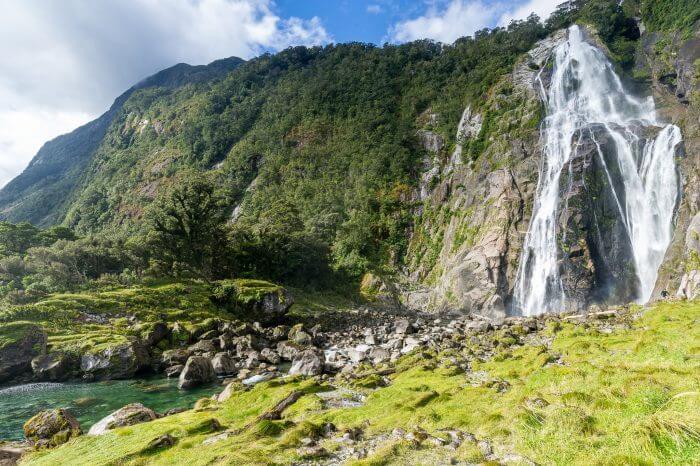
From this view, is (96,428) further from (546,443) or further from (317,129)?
(317,129)

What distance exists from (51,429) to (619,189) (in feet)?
194

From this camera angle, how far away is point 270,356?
29531mm

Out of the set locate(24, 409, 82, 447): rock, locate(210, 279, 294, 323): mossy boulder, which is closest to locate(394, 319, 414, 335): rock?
locate(210, 279, 294, 323): mossy boulder

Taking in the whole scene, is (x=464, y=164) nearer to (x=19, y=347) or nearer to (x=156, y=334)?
(x=156, y=334)

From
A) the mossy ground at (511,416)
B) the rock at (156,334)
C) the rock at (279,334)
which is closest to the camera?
the mossy ground at (511,416)

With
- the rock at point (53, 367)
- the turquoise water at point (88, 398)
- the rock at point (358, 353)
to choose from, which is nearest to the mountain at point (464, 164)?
the rock at point (358, 353)

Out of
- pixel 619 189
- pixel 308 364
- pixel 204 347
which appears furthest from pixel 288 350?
pixel 619 189

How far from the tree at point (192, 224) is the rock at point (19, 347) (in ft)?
77.4

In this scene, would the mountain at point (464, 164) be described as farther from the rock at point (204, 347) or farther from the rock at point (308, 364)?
the rock at point (204, 347)

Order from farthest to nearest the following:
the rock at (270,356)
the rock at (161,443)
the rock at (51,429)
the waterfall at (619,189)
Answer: the waterfall at (619,189)
the rock at (270,356)
the rock at (51,429)
the rock at (161,443)

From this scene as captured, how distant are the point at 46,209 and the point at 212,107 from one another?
110138 millimetres

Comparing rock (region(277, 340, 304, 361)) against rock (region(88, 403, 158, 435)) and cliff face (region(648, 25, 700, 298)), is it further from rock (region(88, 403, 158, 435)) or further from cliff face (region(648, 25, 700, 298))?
cliff face (region(648, 25, 700, 298))

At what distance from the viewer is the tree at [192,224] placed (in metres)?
51.2

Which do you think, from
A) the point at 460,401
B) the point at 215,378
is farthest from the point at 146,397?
the point at 460,401
